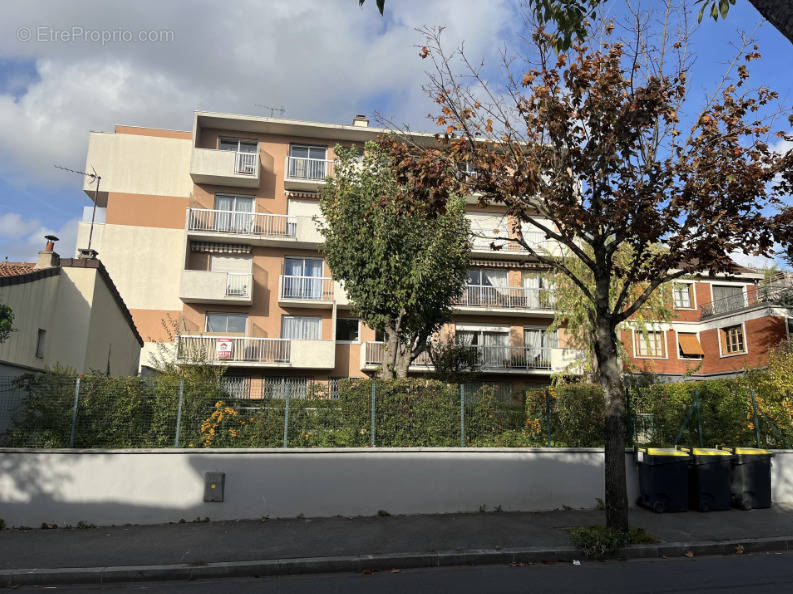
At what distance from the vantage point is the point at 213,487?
9656mm

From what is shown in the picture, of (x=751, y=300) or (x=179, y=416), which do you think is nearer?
(x=179, y=416)

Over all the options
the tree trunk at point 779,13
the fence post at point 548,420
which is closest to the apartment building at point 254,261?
the fence post at point 548,420

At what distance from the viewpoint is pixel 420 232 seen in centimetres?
1394

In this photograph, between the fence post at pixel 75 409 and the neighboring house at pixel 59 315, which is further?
the neighboring house at pixel 59 315

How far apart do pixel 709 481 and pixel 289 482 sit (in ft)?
25.4

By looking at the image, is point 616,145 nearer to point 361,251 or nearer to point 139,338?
point 361,251

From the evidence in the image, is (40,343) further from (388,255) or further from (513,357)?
(513,357)

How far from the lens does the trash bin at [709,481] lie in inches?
413

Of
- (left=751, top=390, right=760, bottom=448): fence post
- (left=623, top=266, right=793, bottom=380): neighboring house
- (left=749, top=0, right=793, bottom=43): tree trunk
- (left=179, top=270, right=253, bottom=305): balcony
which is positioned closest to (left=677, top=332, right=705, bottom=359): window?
(left=623, top=266, right=793, bottom=380): neighboring house

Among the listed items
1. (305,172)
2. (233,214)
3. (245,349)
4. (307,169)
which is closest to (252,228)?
(233,214)

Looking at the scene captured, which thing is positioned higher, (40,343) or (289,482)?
(40,343)

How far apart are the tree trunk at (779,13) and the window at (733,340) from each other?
3007cm

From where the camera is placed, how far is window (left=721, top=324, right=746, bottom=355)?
94.9 feet

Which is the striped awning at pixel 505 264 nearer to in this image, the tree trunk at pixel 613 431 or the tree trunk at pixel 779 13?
the tree trunk at pixel 613 431
